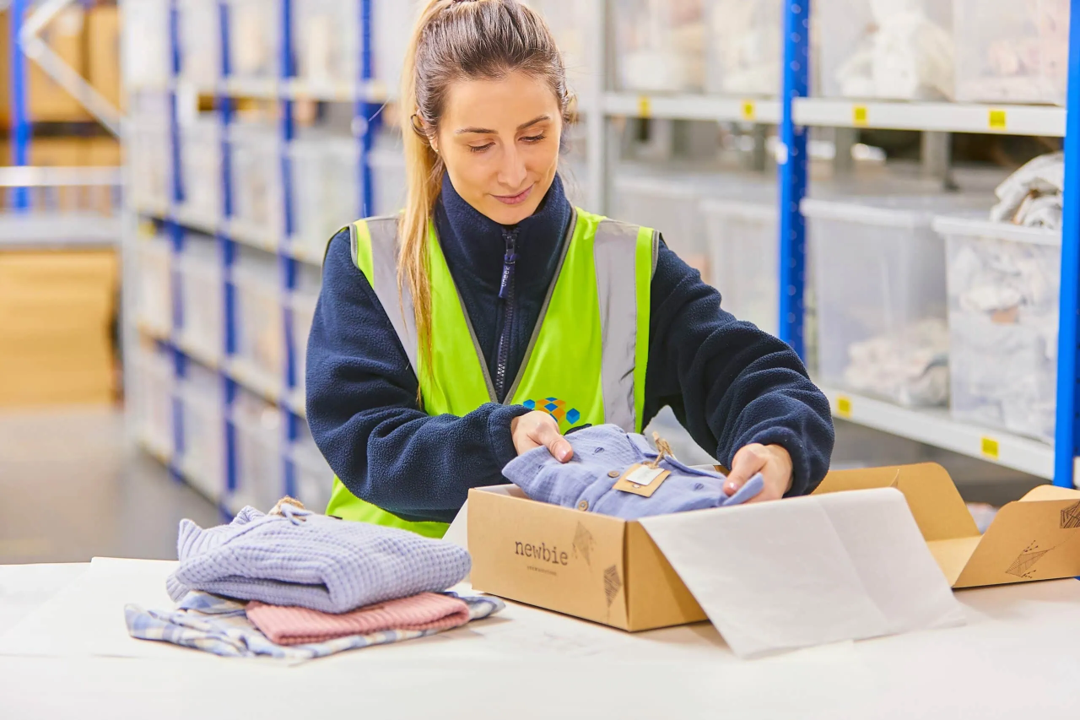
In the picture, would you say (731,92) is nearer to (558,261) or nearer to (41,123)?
(558,261)

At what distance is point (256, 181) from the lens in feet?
16.9

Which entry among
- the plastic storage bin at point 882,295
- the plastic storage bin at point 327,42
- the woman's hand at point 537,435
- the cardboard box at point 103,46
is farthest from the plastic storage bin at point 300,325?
the cardboard box at point 103,46

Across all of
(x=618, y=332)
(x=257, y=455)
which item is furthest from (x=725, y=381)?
(x=257, y=455)

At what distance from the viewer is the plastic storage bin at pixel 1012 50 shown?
7.08 ft

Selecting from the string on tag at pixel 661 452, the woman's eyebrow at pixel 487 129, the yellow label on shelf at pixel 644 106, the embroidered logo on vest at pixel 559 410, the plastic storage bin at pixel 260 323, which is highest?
the yellow label on shelf at pixel 644 106

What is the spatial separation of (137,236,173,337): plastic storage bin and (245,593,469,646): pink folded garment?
4.96 m

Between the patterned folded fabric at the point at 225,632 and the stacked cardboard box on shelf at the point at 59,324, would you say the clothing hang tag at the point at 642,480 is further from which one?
the stacked cardboard box on shelf at the point at 59,324

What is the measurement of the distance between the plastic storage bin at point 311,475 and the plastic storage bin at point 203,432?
80 centimetres

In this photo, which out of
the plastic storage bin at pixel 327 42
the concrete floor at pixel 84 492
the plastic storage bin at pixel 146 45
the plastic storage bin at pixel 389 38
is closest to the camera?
the plastic storage bin at pixel 389 38

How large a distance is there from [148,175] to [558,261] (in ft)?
16.0

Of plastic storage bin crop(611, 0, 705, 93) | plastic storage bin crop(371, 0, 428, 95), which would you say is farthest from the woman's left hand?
plastic storage bin crop(371, 0, 428, 95)

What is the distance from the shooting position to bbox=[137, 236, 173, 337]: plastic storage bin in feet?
20.0

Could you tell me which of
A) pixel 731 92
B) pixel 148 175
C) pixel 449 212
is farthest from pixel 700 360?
pixel 148 175

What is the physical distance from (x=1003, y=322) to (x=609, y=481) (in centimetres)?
114
